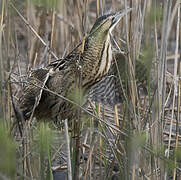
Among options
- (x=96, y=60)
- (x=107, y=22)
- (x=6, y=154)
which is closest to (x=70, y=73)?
(x=96, y=60)

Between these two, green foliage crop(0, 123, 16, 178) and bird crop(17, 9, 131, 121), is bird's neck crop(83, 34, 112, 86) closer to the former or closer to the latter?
bird crop(17, 9, 131, 121)

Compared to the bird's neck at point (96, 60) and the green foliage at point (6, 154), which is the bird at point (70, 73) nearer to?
the bird's neck at point (96, 60)

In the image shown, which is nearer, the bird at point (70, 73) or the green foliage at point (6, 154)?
the green foliage at point (6, 154)

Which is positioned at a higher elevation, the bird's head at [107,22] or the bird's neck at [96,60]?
the bird's head at [107,22]

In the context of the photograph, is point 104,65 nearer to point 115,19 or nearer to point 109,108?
point 115,19

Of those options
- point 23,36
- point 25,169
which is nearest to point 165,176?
Answer: point 25,169

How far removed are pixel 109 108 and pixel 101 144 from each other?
54 centimetres

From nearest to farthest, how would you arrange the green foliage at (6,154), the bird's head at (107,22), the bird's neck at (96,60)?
the green foliage at (6,154), the bird's head at (107,22), the bird's neck at (96,60)

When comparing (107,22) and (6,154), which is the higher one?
(107,22)

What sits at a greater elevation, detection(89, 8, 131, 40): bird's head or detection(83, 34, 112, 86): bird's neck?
detection(89, 8, 131, 40): bird's head

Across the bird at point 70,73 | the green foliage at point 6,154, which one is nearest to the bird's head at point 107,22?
the bird at point 70,73

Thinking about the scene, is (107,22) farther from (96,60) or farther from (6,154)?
(6,154)

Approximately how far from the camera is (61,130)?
230 centimetres

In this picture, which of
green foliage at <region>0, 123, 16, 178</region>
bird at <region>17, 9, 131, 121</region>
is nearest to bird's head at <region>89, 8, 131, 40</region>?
bird at <region>17, 9, 131, 121</region>
